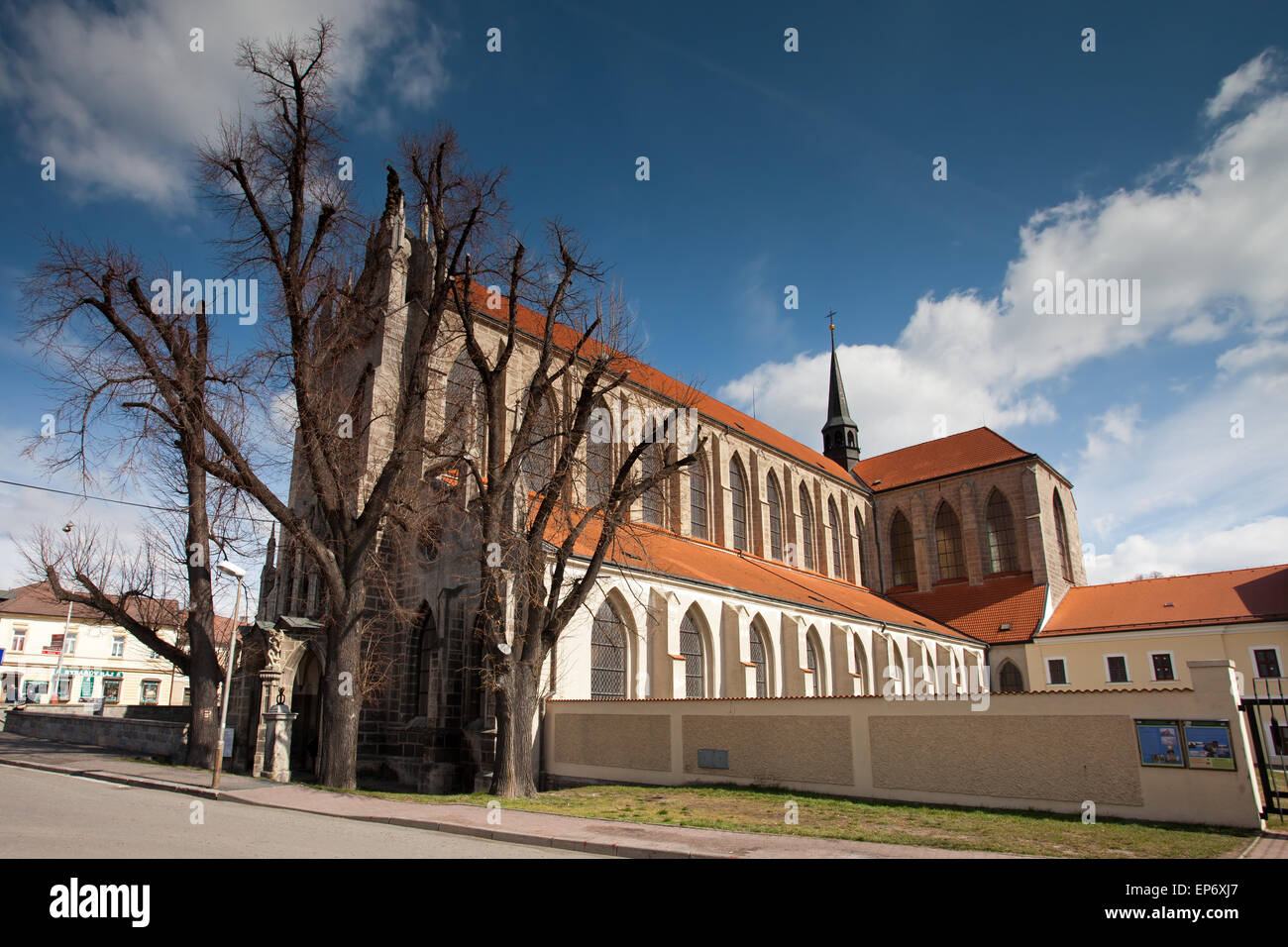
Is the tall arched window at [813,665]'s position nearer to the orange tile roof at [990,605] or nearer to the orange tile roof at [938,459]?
the orange tile roof at [990,605]

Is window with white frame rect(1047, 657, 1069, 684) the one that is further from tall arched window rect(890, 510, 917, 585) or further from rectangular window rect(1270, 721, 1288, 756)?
rectangular window rect(1270, 721, 1288, 756)

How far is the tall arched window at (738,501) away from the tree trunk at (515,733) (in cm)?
1915

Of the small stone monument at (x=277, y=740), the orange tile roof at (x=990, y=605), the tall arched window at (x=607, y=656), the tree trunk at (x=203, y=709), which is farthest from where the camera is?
the orange tile roof at (x=990, y=605)

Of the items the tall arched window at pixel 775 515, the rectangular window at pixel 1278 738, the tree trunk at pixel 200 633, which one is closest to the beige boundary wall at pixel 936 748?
the rectangular window at pixel 1278 738

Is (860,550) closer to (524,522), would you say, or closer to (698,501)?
(698,501)

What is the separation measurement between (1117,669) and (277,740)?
33255 millimetres

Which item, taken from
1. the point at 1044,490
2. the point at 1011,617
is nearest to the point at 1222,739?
the point at 1011,617

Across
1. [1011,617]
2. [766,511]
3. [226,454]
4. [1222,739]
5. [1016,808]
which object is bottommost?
[1016,808]

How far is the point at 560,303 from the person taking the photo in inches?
633

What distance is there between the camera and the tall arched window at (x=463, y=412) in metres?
16.9

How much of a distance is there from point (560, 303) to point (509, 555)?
5.31 m
